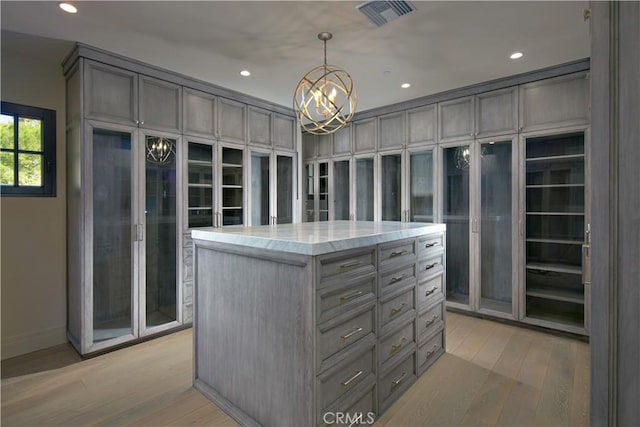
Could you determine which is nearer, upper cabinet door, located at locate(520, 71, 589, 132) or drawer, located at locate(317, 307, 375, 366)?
drawer, located at locate(317, 307, 375, 366)

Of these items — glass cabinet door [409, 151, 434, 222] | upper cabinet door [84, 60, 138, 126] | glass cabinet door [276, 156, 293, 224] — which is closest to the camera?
upper cabinet door [84, 60, 138, 126]

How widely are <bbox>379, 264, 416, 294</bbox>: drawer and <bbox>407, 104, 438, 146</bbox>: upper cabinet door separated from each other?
2.24m

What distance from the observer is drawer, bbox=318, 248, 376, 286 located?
163 cm

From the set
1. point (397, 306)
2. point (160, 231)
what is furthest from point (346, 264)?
point (160, 231)

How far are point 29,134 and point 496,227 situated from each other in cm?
476

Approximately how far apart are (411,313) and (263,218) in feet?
8.33

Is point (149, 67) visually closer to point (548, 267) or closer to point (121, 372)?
point (121, 372)

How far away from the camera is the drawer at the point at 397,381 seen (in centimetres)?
206

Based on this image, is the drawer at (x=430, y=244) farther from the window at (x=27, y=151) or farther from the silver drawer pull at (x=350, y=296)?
the window at (x=27, y=151)

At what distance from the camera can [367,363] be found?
1.91m

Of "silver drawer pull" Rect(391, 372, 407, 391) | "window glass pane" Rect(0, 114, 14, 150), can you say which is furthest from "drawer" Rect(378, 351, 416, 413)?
"window glass pane" Rect(0, 114, 14, 150)

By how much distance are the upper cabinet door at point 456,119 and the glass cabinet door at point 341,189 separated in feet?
5.03

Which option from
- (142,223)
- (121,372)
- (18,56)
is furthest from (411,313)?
(18,56)

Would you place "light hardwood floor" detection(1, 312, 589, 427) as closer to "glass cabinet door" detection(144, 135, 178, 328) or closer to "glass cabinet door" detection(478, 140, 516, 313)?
"glass cabinet door" detection(144, 135, 178, 328)
